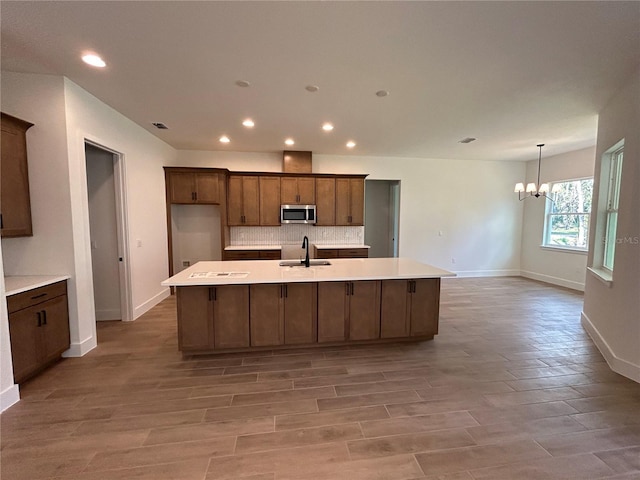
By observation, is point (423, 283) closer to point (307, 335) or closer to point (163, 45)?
point (307, 335)

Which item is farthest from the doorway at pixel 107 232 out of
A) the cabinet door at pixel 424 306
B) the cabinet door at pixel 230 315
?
the cabinet door at pixel 424 306

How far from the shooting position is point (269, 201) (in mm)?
5555

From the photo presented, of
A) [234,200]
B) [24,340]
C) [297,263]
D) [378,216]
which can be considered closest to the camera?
[24,340]

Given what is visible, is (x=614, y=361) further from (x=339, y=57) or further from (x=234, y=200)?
(x=234, y=200)

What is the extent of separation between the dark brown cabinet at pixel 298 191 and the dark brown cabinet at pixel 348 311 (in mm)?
2994

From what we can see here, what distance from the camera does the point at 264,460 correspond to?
5.36 feet

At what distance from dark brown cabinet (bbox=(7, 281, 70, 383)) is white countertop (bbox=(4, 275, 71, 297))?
45mm

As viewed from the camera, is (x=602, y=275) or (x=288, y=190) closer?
(x=602, y=275)

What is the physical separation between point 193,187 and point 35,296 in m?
3.14

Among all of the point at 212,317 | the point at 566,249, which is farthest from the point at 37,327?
the point at 566,249

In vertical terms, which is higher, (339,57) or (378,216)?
(339,57)

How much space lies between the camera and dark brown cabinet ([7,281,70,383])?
224 cm

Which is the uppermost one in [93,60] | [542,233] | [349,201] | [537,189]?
[93,60]

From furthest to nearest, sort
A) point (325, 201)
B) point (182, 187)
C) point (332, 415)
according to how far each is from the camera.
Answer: point (325, 201), point (182, 187), point (332, 415)
